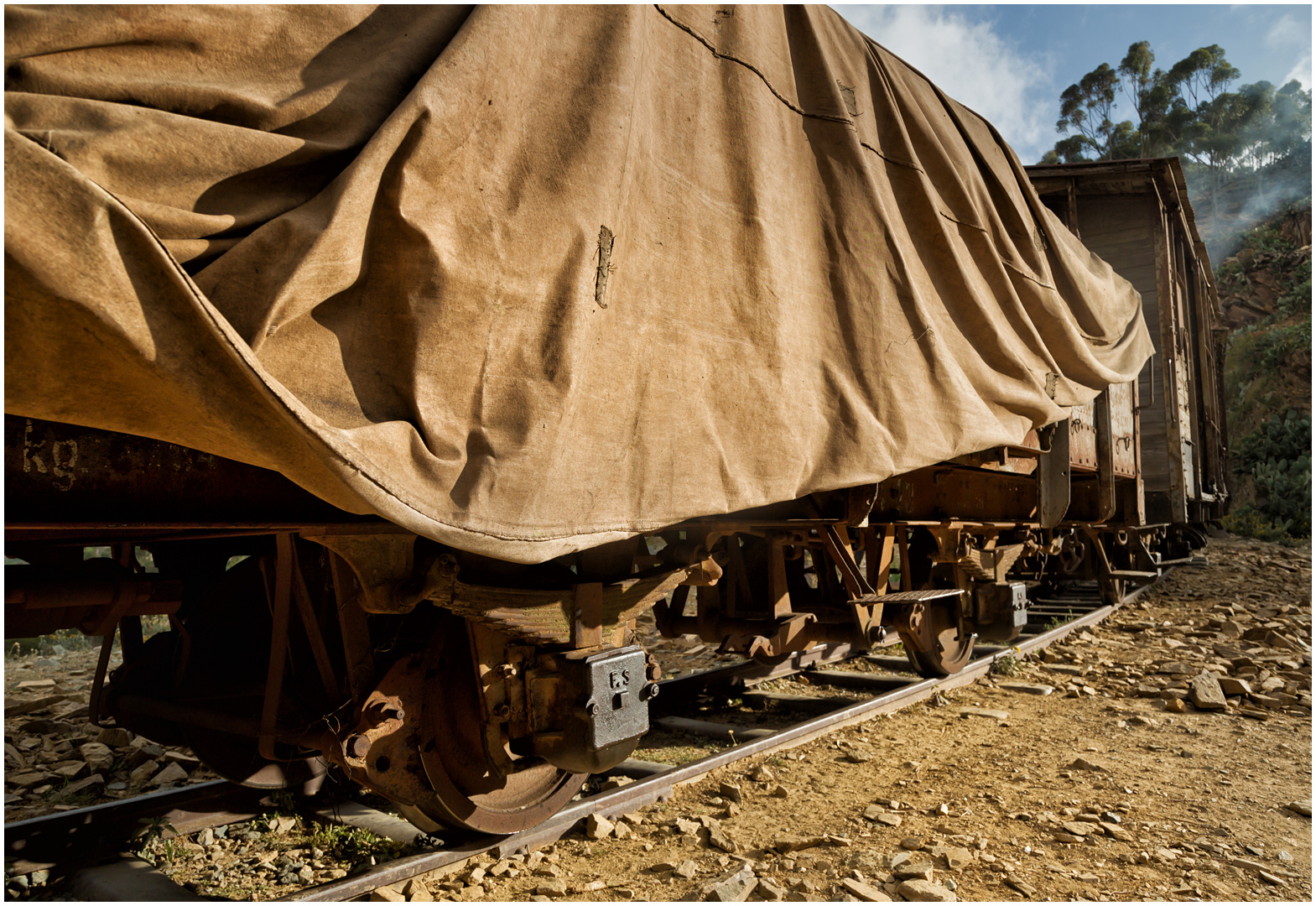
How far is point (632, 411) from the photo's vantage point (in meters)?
2.17

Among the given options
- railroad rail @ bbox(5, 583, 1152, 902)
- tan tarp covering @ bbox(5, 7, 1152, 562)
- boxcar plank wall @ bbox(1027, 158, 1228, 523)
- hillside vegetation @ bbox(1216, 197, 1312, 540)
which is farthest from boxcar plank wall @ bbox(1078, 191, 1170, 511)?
hillside vegetation @ bbox(1216, 197, 1312, 540)

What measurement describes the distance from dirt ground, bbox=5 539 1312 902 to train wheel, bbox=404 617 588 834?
24 centimetres

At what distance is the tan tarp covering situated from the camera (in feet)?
4.51

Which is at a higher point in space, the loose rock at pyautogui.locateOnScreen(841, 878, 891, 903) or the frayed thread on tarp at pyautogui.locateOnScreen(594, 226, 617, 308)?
the frayed thread on tarp at pyautogui.locateOnScreen(594, 226, 617, 308)

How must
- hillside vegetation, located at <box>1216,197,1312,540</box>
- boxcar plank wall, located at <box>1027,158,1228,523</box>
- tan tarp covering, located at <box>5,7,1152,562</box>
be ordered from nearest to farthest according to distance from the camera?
tan tarp covering, located at <box>5,7,1152,562</box>
boxcar plank wall, located at <box>1027,158,1228,523</box>
hillside vegetation, located at <box>1216,197,1312,540</box>

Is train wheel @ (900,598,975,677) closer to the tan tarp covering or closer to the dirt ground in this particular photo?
the dirt ground

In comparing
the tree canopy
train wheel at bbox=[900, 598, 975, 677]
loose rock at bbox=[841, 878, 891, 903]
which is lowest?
loose rock at bbox=[841, 878, 891, 903]

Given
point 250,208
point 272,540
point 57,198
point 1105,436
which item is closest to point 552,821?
point 272,540

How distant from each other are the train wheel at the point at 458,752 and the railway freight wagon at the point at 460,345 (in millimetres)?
13

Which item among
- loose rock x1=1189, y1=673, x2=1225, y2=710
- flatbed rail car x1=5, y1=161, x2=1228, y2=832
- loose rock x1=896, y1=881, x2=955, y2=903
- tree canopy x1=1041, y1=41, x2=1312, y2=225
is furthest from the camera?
tree canopy x1=1041, y1=41, x2=1312, y2=225

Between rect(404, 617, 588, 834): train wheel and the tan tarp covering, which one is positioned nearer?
the tan tarp covering

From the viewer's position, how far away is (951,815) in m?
3.37

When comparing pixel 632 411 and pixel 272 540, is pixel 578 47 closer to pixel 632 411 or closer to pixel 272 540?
pixel 632 411

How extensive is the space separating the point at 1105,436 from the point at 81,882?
7037 millimetres
